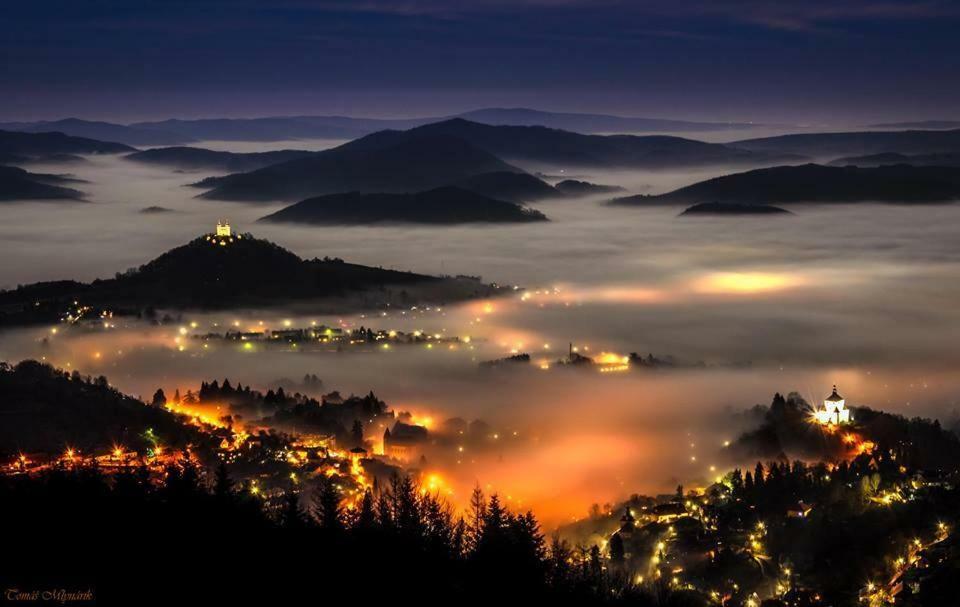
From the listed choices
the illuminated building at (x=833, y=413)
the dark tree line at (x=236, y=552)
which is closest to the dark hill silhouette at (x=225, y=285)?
the illuminated building at (x=833, y=413)

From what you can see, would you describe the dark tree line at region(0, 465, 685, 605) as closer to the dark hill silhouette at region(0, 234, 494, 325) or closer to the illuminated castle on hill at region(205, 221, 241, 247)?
the dark hill silhouette at region(0, 234, 494, 325)

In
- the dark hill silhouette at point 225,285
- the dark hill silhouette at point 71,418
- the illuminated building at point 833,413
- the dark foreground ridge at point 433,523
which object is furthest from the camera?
the dark hill silhouette at point 225,285

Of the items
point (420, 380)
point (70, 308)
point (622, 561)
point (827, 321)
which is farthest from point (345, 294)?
point (622, 561)

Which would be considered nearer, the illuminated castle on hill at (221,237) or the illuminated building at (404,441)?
the illuminated building at (404,441)

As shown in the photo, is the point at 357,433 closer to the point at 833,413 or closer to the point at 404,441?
the point at 404,441

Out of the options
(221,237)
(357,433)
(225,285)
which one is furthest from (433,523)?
(221,237)

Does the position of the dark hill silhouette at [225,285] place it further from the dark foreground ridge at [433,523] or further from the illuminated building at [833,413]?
the illuminated building at [833,413]

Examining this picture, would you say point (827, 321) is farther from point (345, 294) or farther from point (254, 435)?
point (254, 435)
